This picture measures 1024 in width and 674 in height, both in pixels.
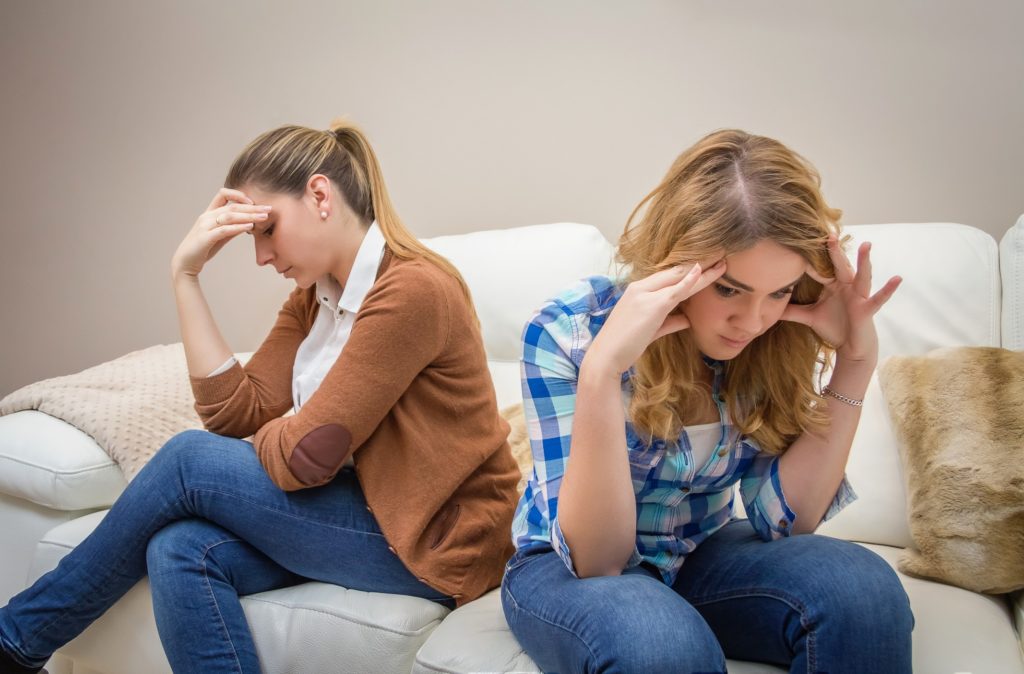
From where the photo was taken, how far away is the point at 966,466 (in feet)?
4.38

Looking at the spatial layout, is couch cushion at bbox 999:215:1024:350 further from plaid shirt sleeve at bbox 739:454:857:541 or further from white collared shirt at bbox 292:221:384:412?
white collared shirt at bbox 292:221:384:412

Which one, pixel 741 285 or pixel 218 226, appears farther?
pixel 218 226

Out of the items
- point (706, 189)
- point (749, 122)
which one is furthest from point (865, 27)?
point (706, 189)

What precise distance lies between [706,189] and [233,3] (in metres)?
1.95

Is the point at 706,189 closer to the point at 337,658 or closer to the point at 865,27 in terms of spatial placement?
the point at 337,658

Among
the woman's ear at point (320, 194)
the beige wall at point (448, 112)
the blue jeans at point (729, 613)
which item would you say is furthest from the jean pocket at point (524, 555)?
the beige wall at point (448, 112)

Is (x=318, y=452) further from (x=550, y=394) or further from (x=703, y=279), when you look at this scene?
(x=703, y=279)

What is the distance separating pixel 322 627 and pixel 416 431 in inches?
12.1

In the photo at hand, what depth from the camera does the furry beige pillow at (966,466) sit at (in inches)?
50.7

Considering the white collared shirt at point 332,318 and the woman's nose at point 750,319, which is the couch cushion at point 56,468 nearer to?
the white collared shirt at point 332,318

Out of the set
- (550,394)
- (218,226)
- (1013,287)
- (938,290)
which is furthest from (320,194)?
(1013,287)

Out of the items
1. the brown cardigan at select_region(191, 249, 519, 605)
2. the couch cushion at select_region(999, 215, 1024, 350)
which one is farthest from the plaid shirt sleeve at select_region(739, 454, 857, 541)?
the couch cushion at select_region(999, 215, 1024, 350)

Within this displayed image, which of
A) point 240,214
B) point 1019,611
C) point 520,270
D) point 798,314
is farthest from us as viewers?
→ point 520,270

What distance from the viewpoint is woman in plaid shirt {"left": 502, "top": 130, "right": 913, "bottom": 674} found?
3.21 ft
